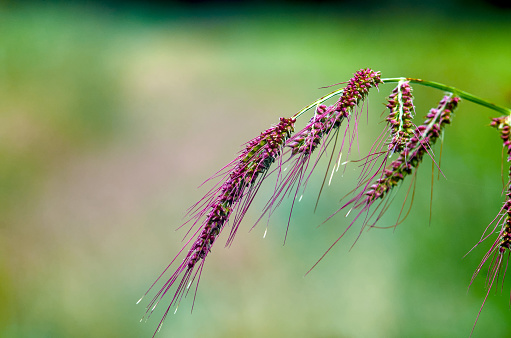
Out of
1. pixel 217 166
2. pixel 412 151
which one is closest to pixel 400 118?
pixel 412 151

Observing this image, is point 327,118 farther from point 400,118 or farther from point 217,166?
point 217,166

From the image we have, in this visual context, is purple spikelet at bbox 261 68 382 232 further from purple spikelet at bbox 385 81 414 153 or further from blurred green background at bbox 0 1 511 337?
blurred green background at bbox 0 1 511 337

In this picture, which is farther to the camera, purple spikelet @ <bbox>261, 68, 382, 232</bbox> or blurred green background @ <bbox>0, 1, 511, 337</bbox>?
blurred green background @ <bbox>0, 1, 511, 337</bbox>

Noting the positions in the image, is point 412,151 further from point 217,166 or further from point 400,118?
point 217,166

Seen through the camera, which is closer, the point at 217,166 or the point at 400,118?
the point at 400,118

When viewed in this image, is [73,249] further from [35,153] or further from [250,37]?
[250,37]

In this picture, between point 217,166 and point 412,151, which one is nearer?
point 412,151

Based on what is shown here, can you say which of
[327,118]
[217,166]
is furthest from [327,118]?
[217,166]

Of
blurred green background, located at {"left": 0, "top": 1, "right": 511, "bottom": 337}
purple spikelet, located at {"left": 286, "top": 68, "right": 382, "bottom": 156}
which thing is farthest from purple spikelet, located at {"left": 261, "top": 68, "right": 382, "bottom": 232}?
blurred green background, located at {"left": 0, "top": 1, "right": 511, "bottom": 337}

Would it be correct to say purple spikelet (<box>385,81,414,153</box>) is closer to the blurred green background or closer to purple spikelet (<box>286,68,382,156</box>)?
purple spikelet (<box>286,68,382,156</box>)

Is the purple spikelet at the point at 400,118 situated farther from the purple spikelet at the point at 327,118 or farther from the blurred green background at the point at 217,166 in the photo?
the blurred green background at the point at 217,166
